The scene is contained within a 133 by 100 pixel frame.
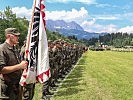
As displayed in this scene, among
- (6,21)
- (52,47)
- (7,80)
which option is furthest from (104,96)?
(6,21)

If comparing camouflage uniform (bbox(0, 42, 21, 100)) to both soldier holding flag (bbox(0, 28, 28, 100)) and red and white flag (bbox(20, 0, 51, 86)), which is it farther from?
red and white flag (bbox(20, 0, 51, 86))

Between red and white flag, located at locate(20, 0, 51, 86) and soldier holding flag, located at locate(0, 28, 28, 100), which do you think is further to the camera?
soldier holding flag, located at locate(0, 28, 28, 100)

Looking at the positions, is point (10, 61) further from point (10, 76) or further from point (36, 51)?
point (36, 51)

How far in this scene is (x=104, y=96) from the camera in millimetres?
14508

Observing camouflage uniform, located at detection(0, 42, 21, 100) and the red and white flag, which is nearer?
the red and white flag

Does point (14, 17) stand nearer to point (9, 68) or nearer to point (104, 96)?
point (104, 96)

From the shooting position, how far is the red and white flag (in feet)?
21.1

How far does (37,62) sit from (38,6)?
891 millimetres

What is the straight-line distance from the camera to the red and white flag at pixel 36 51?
643 centimetres

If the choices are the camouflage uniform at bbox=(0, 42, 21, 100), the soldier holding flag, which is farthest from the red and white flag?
the camouflage uniform at bbox=(0, 42, 21, 100)

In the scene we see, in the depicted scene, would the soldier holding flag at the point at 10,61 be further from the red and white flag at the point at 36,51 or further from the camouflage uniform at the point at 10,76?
the red and white flag at the point at 36,51

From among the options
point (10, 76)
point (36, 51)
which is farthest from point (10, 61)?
point (36, 51)

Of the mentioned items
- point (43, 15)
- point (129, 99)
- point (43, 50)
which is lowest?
point (129, 99)

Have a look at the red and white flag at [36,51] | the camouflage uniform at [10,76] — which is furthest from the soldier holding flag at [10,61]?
the red and white flag at [36,51]
